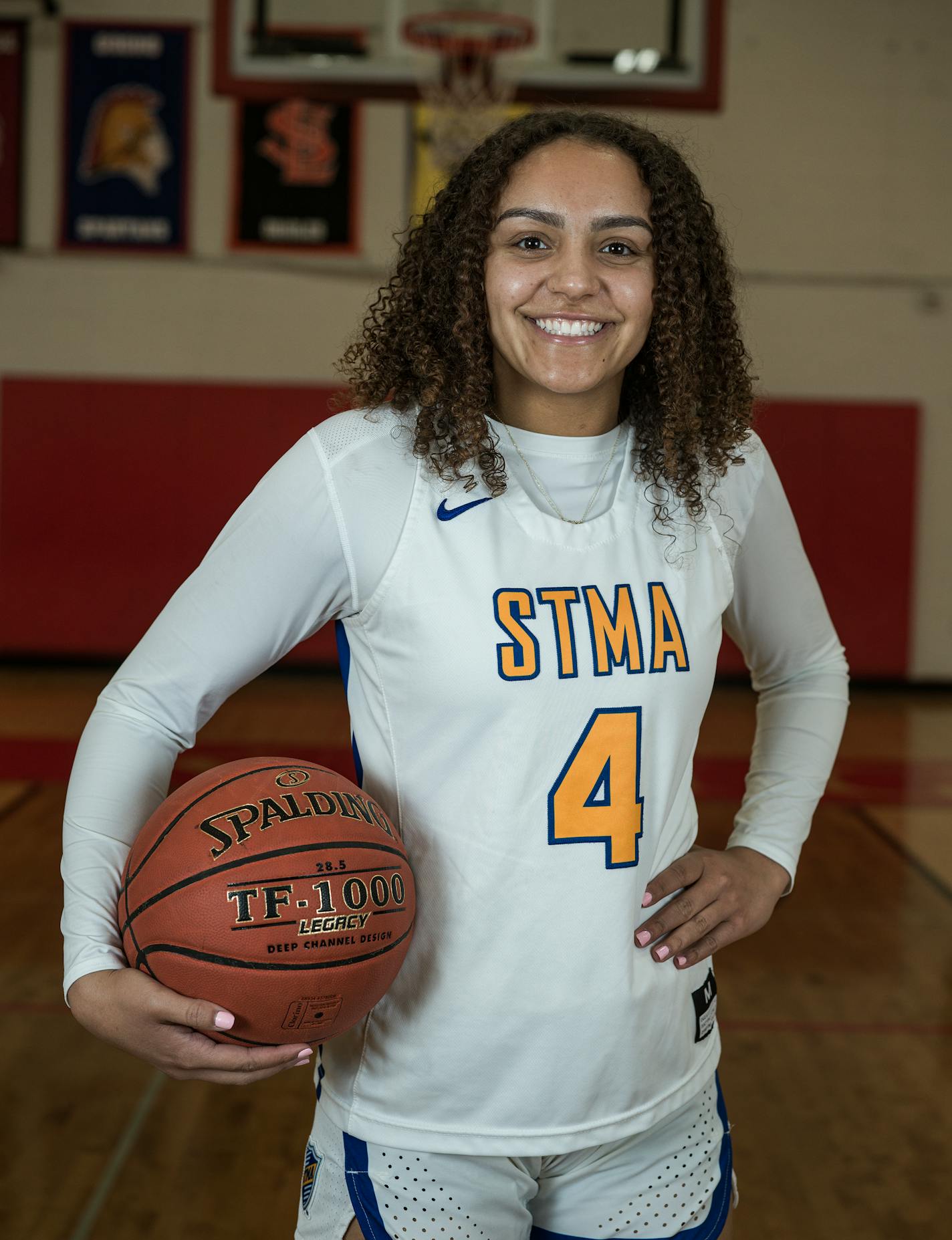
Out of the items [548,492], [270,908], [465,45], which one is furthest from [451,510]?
[465,45]

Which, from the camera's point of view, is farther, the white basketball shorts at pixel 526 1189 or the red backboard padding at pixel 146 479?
the red backboard padding at pixel 146 479

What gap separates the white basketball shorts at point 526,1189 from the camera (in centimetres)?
112

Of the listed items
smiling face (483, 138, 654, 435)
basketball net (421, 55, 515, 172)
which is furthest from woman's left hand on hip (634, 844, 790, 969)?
basketball net (421, 55, 515, 172)

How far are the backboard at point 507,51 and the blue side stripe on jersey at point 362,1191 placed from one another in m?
4.27

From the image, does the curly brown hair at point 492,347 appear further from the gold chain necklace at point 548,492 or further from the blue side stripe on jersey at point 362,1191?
the blue side stripe on jersey at point 362,1191

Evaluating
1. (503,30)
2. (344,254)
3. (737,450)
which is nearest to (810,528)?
(344,254)

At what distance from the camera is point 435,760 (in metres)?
1.13

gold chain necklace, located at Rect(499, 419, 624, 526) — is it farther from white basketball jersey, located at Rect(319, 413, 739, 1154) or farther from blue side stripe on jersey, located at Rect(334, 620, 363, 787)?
blue side stripe on jersey, located at Rect(334, 620, 363, 787)

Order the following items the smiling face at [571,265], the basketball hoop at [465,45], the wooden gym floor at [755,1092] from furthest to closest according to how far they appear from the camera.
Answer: the basketball hoop at [465,45] → the wooden gym floor at [755,1092] → the smiling face at [571,265]

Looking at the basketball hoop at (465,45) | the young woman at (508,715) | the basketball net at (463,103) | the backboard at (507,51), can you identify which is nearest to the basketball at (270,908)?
the young woman at (508,715)

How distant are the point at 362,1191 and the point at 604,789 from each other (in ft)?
1.36

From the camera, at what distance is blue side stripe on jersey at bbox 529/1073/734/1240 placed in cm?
118

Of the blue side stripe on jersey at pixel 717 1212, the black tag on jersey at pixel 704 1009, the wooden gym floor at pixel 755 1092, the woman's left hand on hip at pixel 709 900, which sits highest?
the woman's left hand on hip at pixel 709 900

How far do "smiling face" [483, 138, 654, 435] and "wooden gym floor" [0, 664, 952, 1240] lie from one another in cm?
166
